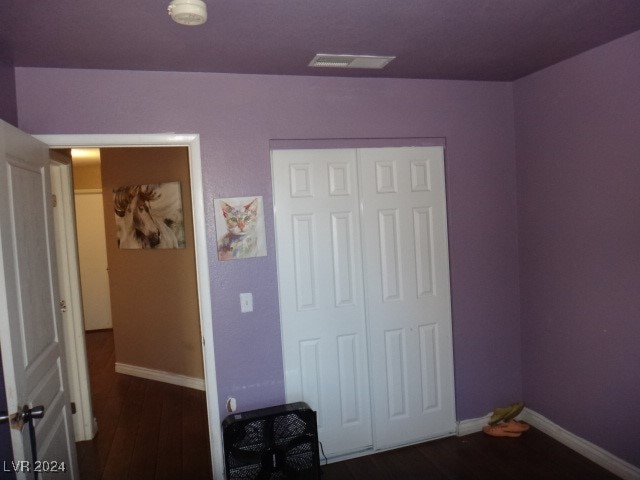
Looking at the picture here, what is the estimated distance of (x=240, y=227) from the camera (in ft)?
8.88

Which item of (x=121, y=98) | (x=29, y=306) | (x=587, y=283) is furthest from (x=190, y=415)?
(x=587, y=283)

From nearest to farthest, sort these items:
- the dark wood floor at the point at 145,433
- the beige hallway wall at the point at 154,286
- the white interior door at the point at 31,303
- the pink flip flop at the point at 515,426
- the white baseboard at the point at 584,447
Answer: the white interior door at the point at 31,303, the white baseboard at the point at 584,447, the dark wood floor at the point at 145,433, the pink flip flop at the point at 515,426, the beige hallway wall at the point at 154,286

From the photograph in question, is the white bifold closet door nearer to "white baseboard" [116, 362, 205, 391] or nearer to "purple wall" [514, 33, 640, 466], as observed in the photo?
"purple wall" [514, 33, 640, 466]

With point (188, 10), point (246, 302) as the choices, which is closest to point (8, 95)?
point (188, 10)

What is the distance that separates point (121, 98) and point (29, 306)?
1.18 m

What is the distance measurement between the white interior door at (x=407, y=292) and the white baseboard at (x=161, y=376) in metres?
1.94

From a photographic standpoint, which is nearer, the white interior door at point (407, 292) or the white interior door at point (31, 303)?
the white interior door at point (31, 303)

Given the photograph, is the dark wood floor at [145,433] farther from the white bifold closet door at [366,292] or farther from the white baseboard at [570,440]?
the white baseboard at [570,440]

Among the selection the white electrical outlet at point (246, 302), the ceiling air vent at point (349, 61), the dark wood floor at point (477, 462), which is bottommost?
the dark wood floor at point (477, 462)

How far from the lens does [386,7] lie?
190 cm

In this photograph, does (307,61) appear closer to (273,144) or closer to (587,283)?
(273,144)

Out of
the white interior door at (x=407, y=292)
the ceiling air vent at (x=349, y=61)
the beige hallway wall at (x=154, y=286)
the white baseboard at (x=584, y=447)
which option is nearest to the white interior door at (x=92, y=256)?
the beige hallway wall at (x=154, y=286)

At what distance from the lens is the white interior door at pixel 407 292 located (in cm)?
298

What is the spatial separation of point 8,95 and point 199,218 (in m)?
1.07
